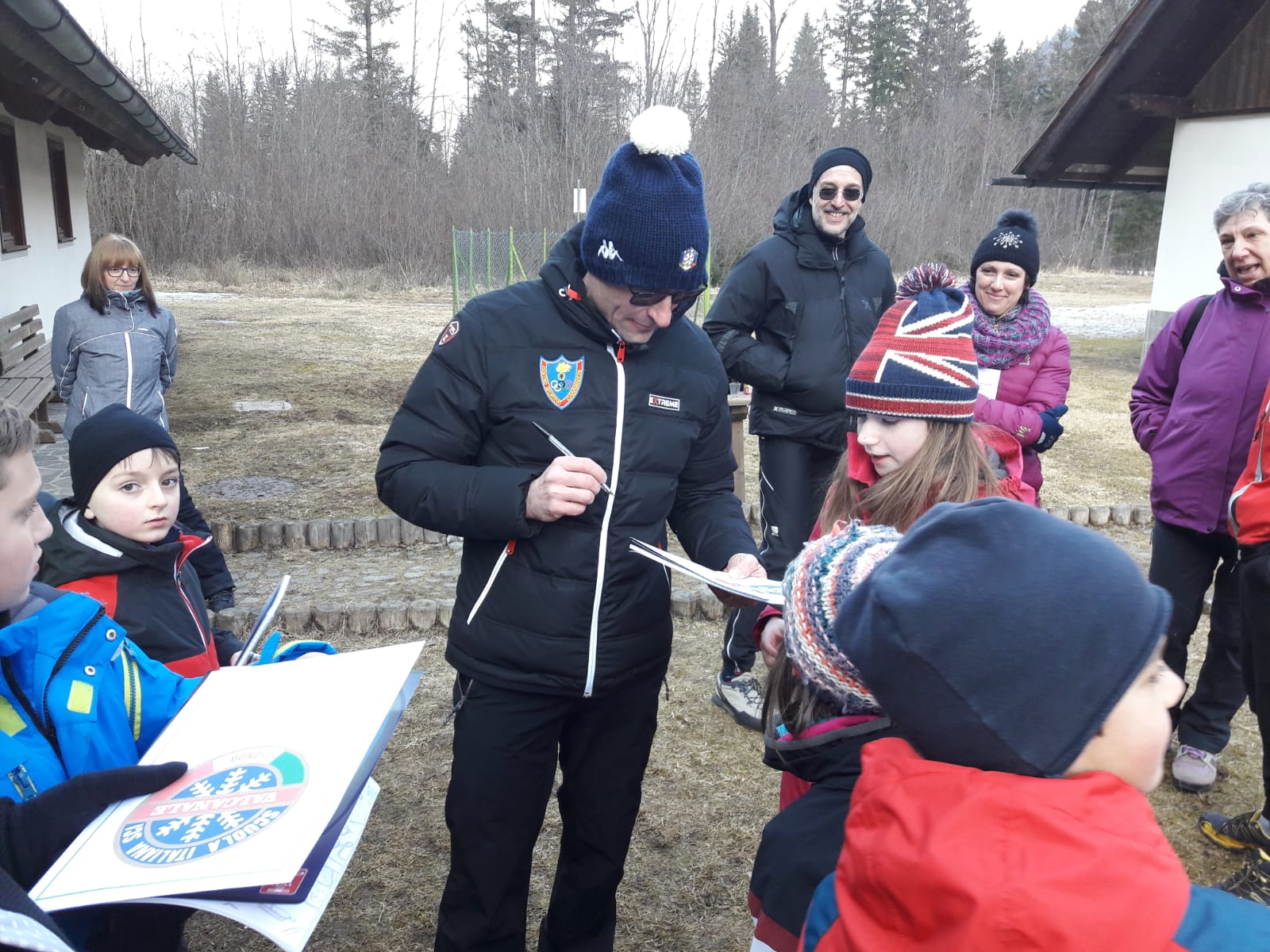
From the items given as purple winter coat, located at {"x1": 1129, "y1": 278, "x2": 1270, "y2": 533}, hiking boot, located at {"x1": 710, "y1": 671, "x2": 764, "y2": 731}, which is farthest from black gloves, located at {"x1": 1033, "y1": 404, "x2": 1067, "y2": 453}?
hiking boot, located at {"x1": 710, "y1": 671, "x2": 764, "y2": 731}

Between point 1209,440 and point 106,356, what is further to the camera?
point 106,356

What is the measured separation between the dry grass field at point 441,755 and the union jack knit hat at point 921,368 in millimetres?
1110

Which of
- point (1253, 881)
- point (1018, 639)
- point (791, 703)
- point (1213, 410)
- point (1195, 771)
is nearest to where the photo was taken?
point (1018, 639)

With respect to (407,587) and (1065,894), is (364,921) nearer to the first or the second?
(1065,894)

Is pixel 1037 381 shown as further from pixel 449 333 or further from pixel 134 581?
pixel 134 581

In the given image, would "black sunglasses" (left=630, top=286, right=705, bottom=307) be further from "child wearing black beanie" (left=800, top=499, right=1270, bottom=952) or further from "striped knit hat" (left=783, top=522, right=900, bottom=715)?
"child wearing black beanie" (left=800, top=499, right=1270, bottom=952)

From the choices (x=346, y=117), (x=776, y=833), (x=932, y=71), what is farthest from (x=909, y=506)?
(x=932, y=71)

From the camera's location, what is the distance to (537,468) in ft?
7.02

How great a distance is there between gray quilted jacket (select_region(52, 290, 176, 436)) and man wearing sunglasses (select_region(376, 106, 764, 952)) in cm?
393

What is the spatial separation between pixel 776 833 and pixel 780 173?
25.6m

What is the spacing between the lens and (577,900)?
93.0 inches

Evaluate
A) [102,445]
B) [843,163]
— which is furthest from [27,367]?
[843,163]

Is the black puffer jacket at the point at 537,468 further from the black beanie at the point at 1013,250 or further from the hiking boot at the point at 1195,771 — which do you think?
the hiking boot at the point at 1195,771

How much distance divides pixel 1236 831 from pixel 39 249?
41.9 ft
